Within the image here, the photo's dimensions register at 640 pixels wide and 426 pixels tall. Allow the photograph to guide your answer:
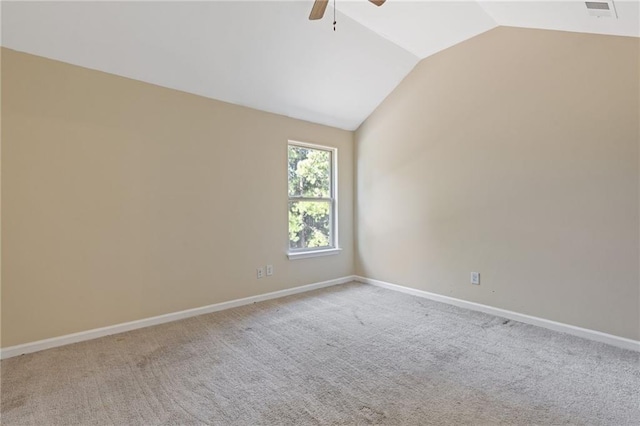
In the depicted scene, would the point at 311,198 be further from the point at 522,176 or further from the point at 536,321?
the point at 536,321

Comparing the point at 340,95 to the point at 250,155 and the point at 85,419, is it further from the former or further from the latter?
→ the point at 85,419

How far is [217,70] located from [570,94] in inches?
130

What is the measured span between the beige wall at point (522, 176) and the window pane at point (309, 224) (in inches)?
34.3

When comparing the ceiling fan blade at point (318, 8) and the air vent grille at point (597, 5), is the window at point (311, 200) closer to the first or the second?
the ceiling fan blade at point (318, 8)

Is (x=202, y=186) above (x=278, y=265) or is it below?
above

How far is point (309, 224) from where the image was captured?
4.43 meters

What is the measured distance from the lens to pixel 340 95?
4.03 m

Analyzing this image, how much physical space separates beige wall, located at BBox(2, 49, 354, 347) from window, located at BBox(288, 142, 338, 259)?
25 centimetres

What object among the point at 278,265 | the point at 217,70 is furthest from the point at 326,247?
the point at 217,70

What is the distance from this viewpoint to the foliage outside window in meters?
4.23

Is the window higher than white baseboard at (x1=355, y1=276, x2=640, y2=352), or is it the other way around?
the window

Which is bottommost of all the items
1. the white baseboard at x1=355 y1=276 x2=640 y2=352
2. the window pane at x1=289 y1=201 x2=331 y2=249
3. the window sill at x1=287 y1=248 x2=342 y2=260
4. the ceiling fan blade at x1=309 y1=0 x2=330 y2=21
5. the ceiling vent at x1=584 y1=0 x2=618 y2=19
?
the white baseboard at x1=355 y1=276 x2=640 y2=352

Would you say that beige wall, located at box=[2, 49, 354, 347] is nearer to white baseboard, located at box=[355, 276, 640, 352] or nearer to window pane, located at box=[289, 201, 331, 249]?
window pane, located at box=[289, 201, 331, 249]

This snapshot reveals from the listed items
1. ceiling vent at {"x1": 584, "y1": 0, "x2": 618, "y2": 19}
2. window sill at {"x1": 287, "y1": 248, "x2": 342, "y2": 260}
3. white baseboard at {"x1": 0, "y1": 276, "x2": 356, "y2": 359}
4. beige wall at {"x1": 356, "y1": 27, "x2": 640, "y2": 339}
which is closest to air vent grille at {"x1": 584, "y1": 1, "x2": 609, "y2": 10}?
ceiling vent at {"x1": 584, "y1": 0, "x2": 618, "y2": 19}
